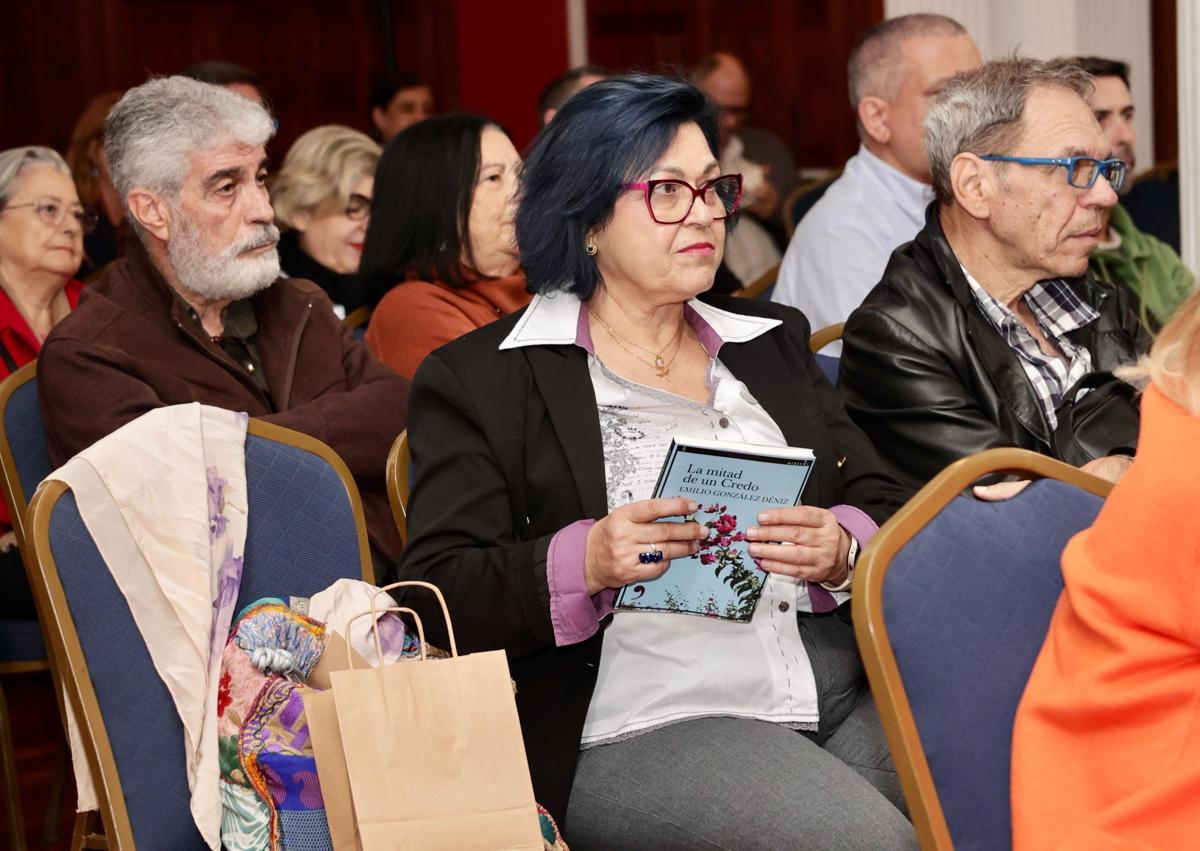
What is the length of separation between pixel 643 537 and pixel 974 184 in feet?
3.69

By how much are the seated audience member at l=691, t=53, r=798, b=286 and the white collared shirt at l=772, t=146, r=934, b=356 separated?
1.19m

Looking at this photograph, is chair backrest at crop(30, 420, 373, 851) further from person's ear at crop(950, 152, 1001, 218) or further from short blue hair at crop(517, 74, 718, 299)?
person's ear at crop(950, 152, 1001, 218)

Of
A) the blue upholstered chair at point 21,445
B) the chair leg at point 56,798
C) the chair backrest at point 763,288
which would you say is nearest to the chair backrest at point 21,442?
the blue upholstered chair at point 21,445

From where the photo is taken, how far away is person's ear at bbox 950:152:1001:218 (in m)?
2.75

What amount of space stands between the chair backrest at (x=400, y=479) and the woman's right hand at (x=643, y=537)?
1.72 ft

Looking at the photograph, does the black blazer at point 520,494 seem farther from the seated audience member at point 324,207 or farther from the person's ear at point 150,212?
the seated audience member at point 324,207

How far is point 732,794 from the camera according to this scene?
6.59 ft

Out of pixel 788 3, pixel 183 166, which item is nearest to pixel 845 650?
pixel 183 166

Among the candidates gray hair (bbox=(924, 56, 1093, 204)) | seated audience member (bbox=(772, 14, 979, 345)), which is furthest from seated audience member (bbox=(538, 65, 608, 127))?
gray hair (bbox=(924, 56, 1093, 204))

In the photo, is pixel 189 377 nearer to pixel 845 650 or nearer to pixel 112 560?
pixel 112 560

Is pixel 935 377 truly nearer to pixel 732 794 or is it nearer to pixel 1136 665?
pixel 732 794

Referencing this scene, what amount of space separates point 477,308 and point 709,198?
3.90 feet

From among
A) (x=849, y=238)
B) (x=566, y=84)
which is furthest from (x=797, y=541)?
(x=566, y=84)

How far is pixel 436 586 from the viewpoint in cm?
216
